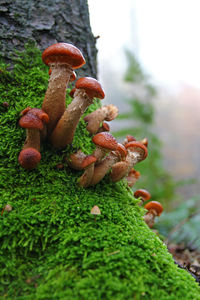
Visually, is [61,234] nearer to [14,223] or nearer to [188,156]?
[14,223]

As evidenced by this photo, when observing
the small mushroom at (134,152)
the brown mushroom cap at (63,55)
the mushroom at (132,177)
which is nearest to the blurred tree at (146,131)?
the mushroom at (132,177)

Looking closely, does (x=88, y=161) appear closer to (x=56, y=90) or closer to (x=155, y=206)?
(x=56, y=90)

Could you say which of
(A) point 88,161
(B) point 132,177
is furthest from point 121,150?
(B) point 132,177

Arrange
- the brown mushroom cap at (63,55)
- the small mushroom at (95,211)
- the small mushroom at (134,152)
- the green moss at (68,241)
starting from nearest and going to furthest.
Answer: the green moss at (68,241) → the small mushroom at (95,211) → the brown mushroom cap at (63,55) → the small mushroom at (134,152)

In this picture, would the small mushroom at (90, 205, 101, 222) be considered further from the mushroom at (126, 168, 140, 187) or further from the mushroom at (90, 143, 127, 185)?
the mushroom at (126, 168, 140, 187)

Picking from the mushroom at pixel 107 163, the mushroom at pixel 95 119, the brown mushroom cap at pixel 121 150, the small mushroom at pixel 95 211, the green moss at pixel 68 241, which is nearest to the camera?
the green moss at pixel 68 241

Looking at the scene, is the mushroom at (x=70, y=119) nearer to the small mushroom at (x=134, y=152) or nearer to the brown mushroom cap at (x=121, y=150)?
the brown mushroom cap at (x=121, y=150)

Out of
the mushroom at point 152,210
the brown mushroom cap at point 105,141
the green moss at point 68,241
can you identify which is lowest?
the green moss at point 68,241
